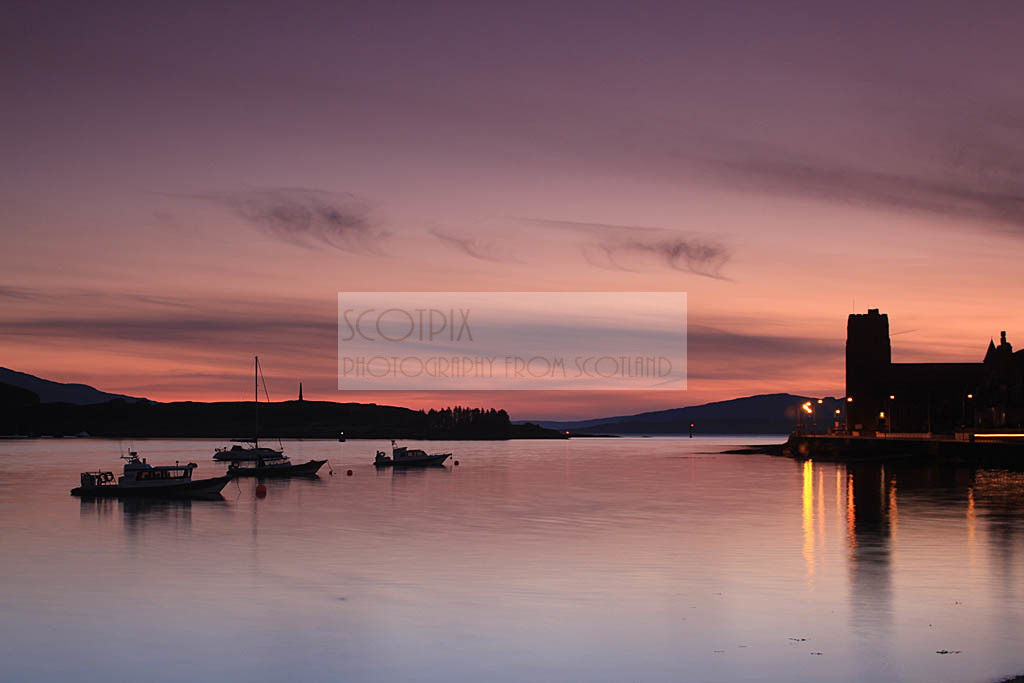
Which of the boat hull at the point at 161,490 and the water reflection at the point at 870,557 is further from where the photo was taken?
the boat hull at the point at 161,490

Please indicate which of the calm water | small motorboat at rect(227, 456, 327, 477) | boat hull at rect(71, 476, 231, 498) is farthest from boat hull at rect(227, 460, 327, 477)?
the calm water

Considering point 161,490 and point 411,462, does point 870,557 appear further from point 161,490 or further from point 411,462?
point 411,462

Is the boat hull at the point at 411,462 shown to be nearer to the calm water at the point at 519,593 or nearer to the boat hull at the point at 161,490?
the boat hull at the point at 161,490

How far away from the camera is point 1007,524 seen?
165 feet

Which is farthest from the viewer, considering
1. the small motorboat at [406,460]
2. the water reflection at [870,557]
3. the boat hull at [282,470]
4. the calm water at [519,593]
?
the small motorboat at [406,460]

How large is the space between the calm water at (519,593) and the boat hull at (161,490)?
6653 millimetres

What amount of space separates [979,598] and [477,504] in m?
46.1

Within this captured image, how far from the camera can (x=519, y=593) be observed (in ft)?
104

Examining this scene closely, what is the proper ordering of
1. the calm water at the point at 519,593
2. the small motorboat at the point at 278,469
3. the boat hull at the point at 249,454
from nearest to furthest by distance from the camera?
1. the calm water at the point at 519,593
2. the small motorboat at the point at 278,469
3. the boat hull at the point at 249,454

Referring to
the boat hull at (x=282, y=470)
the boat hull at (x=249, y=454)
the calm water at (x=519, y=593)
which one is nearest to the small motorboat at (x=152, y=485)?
the calm water at (x=519, y=593)

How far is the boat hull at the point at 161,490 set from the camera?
73.4 meters

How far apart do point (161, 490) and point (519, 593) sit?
49719mm

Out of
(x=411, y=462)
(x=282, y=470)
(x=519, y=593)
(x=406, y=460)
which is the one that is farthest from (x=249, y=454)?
(x=519, y=593)

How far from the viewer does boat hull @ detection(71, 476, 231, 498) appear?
2889 inches
